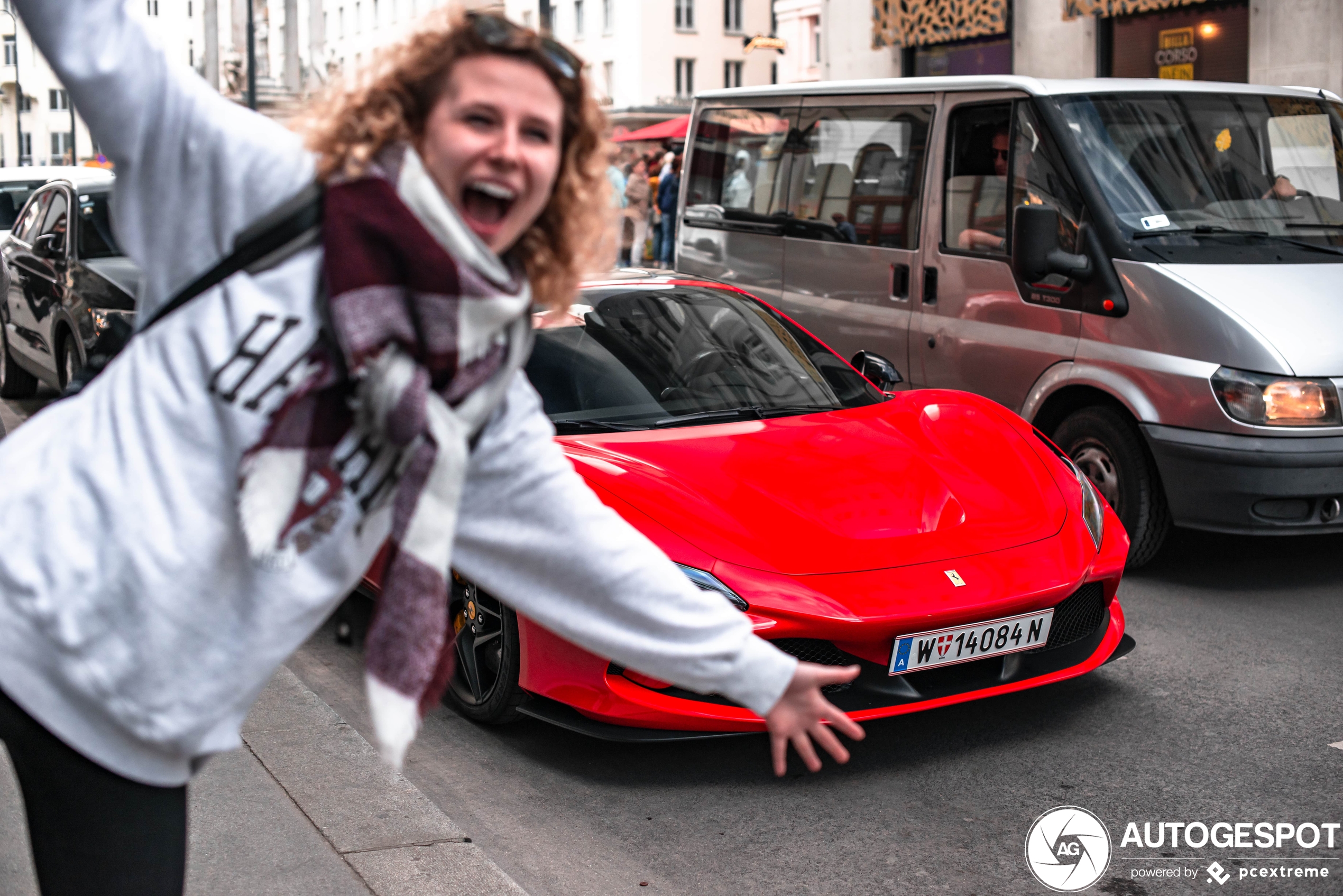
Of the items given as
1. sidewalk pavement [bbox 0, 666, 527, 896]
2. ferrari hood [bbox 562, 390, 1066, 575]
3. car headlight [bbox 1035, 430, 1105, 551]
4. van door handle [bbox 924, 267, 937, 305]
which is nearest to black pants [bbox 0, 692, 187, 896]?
sidewalk pavement [bbox 0, 666, 527, 896]

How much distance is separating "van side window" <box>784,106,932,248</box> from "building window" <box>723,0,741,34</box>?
53780 mm

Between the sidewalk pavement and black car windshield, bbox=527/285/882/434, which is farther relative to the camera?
black car windshield, bbox=527/285/882/434

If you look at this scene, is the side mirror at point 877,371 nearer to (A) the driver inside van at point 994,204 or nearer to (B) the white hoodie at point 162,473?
(A) the driver inside van at point 994,204

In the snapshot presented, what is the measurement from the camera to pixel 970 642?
3.86 m

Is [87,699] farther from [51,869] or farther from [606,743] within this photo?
[606,743]

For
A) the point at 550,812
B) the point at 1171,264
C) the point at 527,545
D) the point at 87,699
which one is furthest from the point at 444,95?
the point at 1171,264

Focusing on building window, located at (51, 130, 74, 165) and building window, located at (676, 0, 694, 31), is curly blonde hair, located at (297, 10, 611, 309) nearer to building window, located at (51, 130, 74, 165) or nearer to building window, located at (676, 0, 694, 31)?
building window, located at (676, 0, 694, 31)

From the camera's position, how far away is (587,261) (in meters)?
1.79

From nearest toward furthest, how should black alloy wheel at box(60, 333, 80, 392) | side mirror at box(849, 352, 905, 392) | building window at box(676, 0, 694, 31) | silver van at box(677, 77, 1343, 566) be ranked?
side mirror at box(849, 352, 905, 392) < silver van at box(677, 77, 1343, 566) < black alloy wheel at box(60, 333, 80, 392) < building window at box(676, 0, 694, 31)

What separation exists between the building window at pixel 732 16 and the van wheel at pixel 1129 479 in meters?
56.2

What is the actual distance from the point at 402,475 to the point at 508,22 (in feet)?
1.78

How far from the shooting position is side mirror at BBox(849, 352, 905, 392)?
546 centimetres

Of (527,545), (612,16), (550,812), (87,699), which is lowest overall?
(550,812)

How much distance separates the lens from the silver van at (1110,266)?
5.59 m
